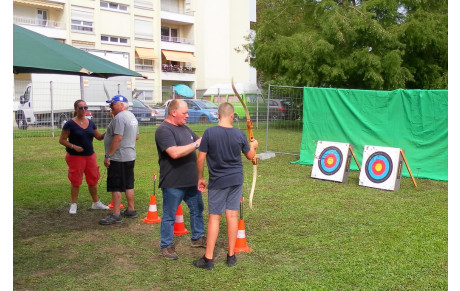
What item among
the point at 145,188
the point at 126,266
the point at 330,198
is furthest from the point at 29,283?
the point at 330,198

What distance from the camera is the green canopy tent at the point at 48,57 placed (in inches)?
148

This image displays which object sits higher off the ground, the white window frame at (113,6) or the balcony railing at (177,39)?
the white window frame at (113,6)

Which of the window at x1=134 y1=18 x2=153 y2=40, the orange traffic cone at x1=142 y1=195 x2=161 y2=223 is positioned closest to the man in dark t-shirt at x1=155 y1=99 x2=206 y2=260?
the orange traffic cone at x1=142 y1=195 x2=161 y2=223

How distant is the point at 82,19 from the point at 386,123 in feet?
102

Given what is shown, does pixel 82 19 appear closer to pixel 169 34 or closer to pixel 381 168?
pixel 169 34

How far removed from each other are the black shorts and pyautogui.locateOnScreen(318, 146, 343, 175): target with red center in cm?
481

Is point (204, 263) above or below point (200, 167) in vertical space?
below

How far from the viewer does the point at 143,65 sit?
133 ft

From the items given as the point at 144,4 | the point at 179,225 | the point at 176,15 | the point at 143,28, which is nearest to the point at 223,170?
the point at 179,225

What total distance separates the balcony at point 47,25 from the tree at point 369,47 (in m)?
19.7

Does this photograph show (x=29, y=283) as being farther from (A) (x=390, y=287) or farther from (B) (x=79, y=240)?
(A) (x=390, y=287)

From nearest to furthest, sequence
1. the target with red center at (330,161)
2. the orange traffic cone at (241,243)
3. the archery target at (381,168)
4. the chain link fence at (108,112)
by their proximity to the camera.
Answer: the orange traffic cone at (241,243), the archery target at (381,168), the target with red center at (330,161), the chain link fence at (108,112)

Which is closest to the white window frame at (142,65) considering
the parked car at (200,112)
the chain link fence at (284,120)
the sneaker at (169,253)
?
the parked car at (200,112)

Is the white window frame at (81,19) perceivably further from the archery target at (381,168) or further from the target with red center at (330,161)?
the archery target at (381,168)
